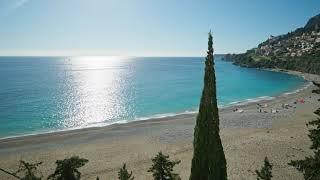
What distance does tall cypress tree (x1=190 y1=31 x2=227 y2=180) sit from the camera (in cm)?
1572

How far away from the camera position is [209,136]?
15734 millimetres

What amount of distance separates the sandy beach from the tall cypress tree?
791 inches

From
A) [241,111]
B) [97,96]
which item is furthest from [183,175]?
[97,96]

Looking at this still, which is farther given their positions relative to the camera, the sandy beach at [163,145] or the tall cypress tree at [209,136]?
the sandy beach at [163,145]

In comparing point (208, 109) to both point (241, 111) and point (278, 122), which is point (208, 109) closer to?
point (278, 122)

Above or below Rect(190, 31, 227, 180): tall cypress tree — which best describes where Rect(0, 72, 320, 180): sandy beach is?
below

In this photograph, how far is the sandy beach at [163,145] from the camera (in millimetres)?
38059

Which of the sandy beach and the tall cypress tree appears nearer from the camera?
the tall cypress tree

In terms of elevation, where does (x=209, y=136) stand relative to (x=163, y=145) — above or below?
above

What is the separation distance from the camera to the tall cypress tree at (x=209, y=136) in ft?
51.6

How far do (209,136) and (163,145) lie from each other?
106ft

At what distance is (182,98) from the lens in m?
94.0

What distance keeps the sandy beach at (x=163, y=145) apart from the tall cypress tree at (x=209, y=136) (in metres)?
20.1

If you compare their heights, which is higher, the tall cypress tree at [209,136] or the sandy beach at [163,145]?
the tall cypress tree at [209,136]
